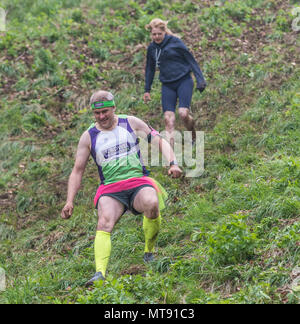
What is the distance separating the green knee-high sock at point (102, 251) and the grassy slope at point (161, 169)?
0.32m

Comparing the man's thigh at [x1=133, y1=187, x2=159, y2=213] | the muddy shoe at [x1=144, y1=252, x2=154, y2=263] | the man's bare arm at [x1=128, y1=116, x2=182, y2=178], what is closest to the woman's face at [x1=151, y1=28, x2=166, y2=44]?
the man's bare arm at [x1=128, y1=116, x2=182, y2=178]

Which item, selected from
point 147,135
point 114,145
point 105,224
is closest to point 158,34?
point 147,135


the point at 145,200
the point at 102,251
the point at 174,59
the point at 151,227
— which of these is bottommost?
the point at 102,251

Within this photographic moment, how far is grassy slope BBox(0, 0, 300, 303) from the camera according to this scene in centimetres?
541

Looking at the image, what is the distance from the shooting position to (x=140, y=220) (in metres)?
8.09

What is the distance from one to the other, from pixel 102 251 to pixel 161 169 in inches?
156

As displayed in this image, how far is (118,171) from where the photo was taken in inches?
240

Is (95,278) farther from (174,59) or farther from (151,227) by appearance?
(174,59)

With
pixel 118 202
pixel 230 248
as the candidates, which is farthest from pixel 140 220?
pixel 230 248

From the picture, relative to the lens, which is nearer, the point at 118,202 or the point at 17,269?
the point at 118,202

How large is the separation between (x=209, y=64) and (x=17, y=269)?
21.7 feet

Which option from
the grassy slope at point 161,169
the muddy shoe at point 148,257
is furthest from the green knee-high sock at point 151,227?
the grassy slope at point 161,169
